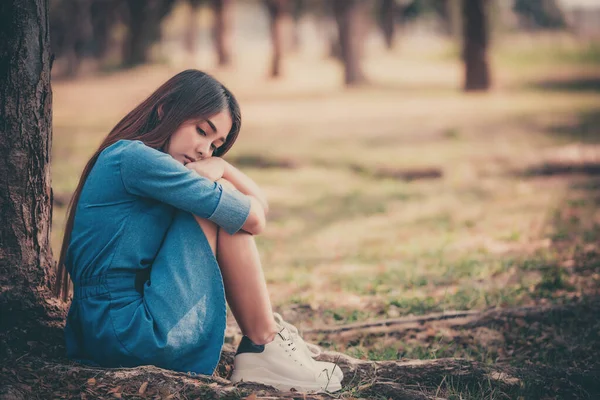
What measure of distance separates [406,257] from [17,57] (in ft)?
12.7

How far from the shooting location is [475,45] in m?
18.2

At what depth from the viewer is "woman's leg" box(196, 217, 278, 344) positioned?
2.78 meters

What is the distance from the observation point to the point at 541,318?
3971mm

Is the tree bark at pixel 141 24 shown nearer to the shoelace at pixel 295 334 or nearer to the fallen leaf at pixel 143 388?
the shoelace at pixel 295 334

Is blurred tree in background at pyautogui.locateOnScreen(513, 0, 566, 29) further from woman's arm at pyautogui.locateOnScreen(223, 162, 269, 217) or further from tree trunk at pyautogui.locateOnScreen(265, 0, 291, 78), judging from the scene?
woman's arm at pyautogui.locateOnScreen(223, 162, 269, 217)

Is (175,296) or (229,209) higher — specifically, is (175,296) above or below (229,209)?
below

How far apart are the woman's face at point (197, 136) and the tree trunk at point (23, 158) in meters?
0.58

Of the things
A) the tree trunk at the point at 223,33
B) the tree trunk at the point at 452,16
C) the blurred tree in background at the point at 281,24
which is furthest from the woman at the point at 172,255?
the tree trunk at the point at 452,16

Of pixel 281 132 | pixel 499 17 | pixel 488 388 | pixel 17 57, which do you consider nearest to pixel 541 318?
pixel 488 388

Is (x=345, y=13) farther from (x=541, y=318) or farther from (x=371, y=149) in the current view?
(x=541, y=318)

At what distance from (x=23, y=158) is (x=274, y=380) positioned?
1442mm

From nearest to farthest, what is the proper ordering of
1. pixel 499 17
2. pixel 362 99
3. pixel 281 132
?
pixel 281 132
pixel 362 99
pixel 499 17

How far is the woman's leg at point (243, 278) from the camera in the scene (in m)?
2.78

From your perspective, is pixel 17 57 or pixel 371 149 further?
pixel 371 149
